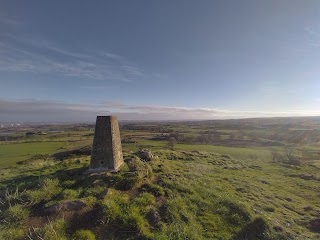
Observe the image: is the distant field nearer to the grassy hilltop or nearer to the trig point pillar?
the grassy hilltop

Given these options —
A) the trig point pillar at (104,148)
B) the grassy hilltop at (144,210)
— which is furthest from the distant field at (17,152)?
the trig point pillar at (104,148)

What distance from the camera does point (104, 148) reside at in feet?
59.5

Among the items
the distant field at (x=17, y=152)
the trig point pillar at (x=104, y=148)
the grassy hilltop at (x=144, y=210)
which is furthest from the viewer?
the distant field at (x=17, y=152)

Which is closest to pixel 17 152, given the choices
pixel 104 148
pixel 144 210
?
pixel 104 148

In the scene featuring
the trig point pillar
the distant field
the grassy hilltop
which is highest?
the trig point pillar

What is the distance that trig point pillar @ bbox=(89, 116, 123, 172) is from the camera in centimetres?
1817

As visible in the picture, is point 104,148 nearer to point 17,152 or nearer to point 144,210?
point 144,210

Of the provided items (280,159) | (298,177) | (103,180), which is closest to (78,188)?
(103,180)

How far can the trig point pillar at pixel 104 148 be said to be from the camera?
59.6 ft

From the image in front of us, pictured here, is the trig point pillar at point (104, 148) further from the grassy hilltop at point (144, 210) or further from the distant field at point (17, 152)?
the distant field at point (17, 152)

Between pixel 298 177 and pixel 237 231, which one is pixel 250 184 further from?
pixel 298 177

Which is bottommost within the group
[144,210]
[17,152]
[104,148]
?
[17,152]

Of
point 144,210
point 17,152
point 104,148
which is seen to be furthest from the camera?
point 17,152

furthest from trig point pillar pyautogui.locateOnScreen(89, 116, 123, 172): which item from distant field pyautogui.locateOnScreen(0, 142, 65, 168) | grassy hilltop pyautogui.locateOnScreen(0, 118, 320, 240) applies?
distant field pyautogui.locateOnScreen(0, 142, 65, 168)
